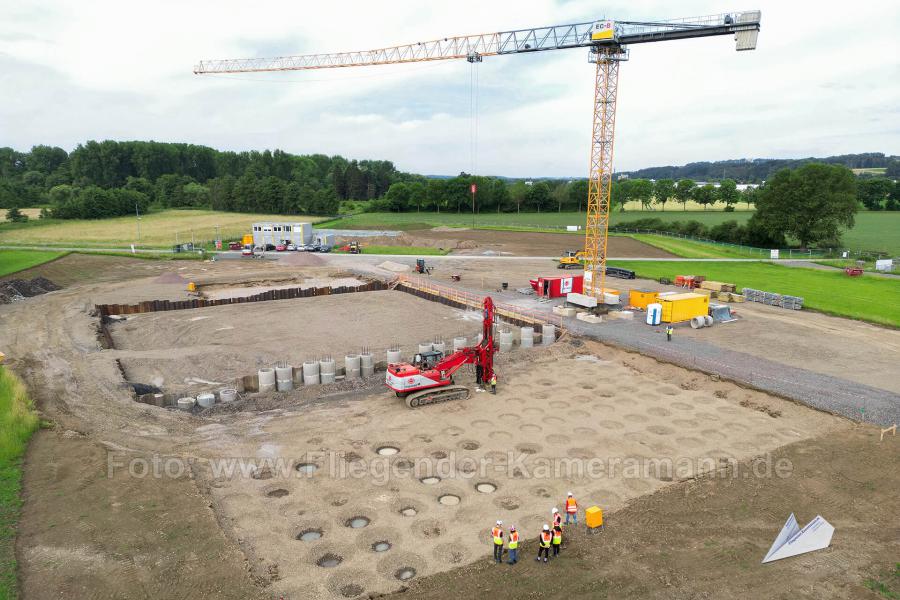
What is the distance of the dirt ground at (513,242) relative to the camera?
73.6 meters

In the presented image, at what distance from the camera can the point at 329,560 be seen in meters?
13.8

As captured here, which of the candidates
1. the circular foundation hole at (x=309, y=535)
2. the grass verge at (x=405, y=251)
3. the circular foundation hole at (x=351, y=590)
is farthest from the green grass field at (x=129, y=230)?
the circular foundation hole at (x=351, y=590)

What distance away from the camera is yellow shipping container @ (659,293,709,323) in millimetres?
35844

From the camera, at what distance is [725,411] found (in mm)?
23062

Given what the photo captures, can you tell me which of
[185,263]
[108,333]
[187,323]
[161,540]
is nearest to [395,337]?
[187,323]

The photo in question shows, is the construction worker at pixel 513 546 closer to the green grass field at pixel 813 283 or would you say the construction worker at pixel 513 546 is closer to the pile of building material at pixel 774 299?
the green grass field at pixel 813 283

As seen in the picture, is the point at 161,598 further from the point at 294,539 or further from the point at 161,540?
the point at 294,539

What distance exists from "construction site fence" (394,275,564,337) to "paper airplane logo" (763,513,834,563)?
21298mm

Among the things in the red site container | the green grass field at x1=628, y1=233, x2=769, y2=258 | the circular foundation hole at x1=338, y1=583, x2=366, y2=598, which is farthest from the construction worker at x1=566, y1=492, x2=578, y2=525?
the green grass field at x1=628, y1=233, x2=769, y2=258

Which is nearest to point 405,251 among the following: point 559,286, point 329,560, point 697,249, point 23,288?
Result: point 559,286

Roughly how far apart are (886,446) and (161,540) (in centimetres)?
2410

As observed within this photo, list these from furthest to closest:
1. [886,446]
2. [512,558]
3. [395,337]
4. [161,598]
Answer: [395,337] → [886,446] → [512,558] → [161,598]

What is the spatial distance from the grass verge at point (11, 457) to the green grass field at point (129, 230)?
203 feet

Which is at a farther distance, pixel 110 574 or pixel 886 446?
pixel 886 446
